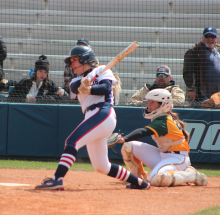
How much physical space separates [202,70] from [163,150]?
11.2 feet

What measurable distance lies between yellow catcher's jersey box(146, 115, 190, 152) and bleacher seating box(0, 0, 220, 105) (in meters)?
5.20

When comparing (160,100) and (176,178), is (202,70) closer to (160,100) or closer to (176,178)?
(160,100)

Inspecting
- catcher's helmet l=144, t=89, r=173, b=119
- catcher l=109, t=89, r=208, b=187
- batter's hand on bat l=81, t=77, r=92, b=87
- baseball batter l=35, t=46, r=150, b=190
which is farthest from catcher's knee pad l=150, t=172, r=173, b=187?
batter's hand on bat l=81, t=77, r=92, b=87

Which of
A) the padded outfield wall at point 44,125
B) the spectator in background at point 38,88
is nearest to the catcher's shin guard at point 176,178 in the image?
the padded outfield wall at point 44,125

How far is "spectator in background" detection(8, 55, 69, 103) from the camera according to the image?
22.7 ft

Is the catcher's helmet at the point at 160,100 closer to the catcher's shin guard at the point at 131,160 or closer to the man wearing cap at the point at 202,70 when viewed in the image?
the catcher's shin guard at the point at 131,160

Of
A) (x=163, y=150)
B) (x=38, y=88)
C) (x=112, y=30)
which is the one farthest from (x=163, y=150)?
(x=112, y=30)

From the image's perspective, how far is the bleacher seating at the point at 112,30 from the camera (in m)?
9.94

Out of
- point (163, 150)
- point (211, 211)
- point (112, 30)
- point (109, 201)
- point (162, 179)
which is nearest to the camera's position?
point (211, 211)

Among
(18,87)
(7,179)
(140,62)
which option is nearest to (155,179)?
(7,179)

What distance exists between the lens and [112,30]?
10.3 m

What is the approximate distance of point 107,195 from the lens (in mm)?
3287

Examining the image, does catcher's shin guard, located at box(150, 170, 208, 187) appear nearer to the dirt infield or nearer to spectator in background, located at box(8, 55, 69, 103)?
the dirt infield

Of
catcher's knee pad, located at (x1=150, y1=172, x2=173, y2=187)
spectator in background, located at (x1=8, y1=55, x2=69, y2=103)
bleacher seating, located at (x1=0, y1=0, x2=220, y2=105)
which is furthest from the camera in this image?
bleacher seating, located at (x1=0, y1=0, x2=220, y2=105)
